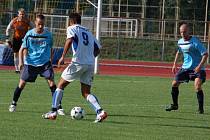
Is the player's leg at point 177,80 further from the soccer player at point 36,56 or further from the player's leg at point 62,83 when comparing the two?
the player's leg at point 62,83

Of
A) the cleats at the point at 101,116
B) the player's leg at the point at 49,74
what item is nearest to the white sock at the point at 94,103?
the cleats at the point at 101,116

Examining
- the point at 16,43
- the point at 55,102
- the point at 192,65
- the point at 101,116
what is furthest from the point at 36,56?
the point at 16,43

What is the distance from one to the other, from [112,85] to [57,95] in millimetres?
9943

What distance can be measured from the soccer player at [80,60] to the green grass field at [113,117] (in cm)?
31

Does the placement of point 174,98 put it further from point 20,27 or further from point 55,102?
point 20,27

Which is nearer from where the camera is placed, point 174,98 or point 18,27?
point 174,98

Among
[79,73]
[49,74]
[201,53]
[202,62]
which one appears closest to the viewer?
[79,73]

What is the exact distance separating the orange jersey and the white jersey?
10.1m

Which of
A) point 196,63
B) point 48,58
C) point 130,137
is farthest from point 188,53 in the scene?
point 130,137

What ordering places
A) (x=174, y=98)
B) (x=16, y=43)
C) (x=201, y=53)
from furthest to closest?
1. (x=16, y=43)
2. (x=174, y=98)
3. (x=201, y=53)

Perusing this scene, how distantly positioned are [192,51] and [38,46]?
3.73m

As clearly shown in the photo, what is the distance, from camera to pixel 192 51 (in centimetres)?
1670

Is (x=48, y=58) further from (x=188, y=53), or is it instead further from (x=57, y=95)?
(x=188, y=53)

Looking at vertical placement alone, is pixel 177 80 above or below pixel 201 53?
below
